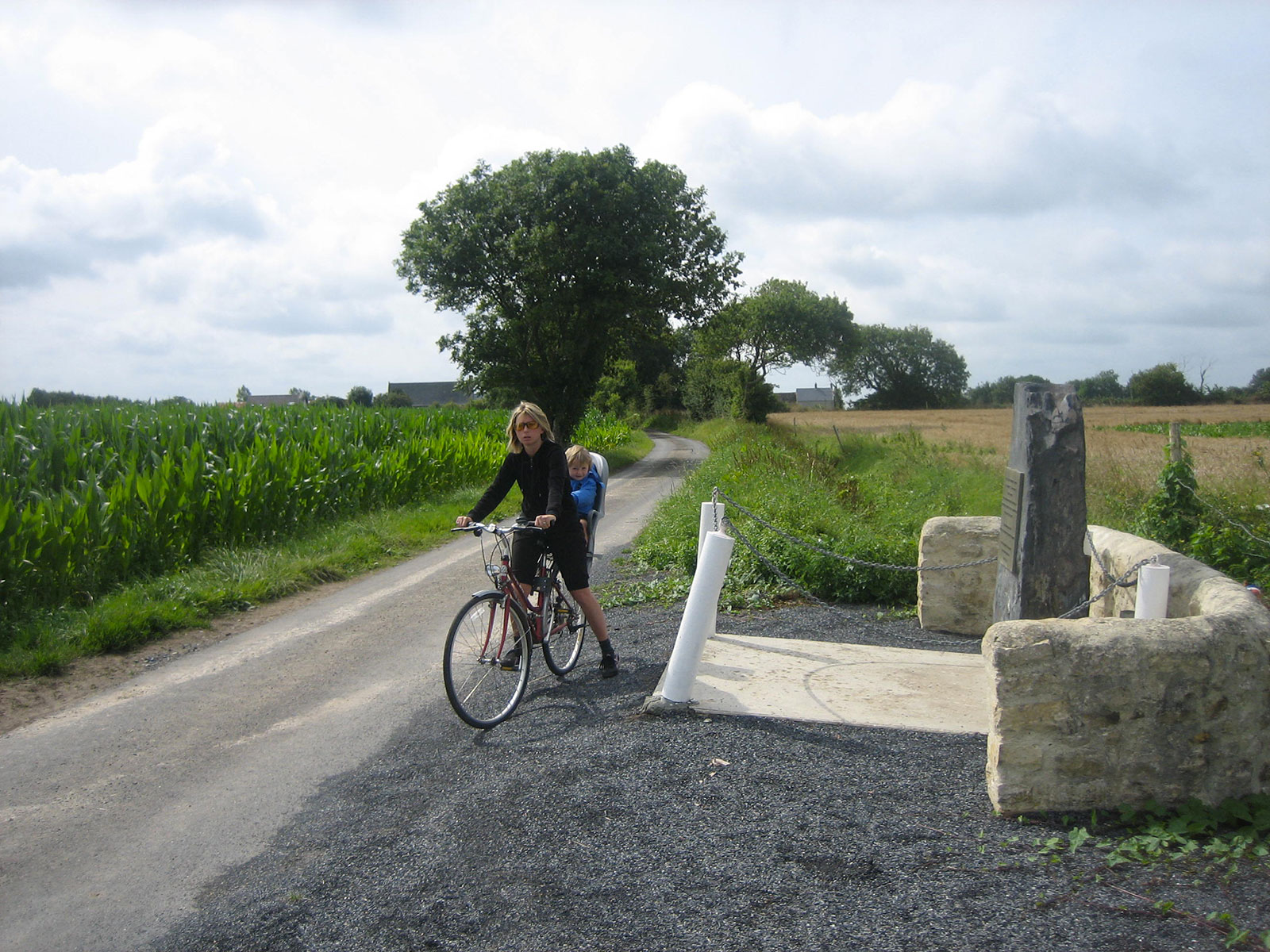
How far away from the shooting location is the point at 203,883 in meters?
3.55

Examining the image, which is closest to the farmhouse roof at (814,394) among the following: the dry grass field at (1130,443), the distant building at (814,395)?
the distant building at (814,395)

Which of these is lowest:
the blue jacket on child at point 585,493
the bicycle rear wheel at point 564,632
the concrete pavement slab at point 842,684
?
the concrete pavement slab at point 842,684

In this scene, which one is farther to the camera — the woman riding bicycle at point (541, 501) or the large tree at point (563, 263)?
the large tree at point (563, 263)

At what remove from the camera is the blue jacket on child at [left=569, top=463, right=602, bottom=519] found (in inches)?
265

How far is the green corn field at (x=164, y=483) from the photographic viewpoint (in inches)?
313

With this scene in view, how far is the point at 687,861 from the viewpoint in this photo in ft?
11.3

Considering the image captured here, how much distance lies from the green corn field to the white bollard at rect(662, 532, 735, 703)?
5.80m

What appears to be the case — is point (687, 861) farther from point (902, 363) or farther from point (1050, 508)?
point (902, 363)

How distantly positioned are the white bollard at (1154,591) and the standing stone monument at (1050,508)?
3.35 feet

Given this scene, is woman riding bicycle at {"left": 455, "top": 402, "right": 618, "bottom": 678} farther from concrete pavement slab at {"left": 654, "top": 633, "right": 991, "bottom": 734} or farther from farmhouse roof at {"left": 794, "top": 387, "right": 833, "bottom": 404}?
farmhouse roof at {"left": 794, "top": 387, "right": 833, "bottom": 404}

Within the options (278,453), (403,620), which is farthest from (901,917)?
(278,453)

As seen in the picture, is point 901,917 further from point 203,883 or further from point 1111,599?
point 1111,599

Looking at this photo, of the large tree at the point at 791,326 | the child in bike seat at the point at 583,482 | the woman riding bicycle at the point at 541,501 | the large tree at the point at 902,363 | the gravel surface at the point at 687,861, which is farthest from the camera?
the large tree at the point at 902,363

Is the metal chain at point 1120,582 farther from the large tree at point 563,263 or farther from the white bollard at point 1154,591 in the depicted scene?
the large tree at point 563,263
